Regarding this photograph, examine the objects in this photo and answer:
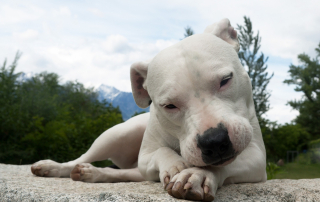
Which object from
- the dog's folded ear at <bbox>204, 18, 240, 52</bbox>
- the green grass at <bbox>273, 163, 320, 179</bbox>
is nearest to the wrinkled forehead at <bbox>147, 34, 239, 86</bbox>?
the dog's folded ear at <bbox>204, 18, 240, 52</bbox>

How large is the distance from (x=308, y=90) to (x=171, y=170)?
27187 millimetres

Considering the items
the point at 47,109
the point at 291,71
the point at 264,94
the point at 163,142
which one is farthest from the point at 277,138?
the point at 163,142

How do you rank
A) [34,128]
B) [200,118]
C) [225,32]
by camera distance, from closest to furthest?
1. [200,118]
2. [225,32]
3. [34,128]

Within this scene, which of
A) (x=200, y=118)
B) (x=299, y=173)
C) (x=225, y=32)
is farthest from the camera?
(x=299, y=173)

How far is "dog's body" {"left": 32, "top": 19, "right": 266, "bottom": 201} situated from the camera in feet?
6.07

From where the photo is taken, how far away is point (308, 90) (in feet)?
84.2

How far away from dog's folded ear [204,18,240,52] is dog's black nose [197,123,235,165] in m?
1.21

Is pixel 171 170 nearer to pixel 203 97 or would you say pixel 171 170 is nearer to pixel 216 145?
pixel 216 145

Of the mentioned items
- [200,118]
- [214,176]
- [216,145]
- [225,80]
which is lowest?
[214,176]

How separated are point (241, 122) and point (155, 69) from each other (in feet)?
2.75

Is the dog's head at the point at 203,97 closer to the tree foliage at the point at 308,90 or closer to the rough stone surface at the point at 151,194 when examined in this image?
the rough stone surface at the point at 151,194

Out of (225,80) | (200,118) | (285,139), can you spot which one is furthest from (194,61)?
(285,139)

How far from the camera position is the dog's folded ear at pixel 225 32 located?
9.01 feet

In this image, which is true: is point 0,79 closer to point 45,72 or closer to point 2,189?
point 2,189
